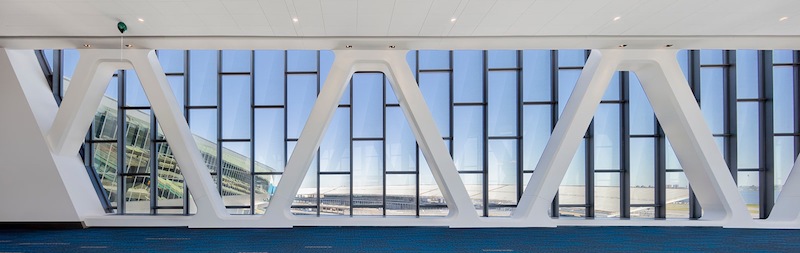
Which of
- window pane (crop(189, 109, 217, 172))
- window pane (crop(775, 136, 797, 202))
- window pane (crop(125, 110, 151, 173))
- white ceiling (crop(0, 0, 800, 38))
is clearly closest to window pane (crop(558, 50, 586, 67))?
white ceiling (crop(0, 0, 800, 38))

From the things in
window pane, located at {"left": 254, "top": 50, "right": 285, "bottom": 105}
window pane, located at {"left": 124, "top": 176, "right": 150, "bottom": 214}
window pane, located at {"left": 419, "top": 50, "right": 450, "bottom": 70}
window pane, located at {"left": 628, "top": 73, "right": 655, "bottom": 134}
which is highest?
window pane, located at {"left": 419, "top": 50, "right": 450, "bottom": 70}

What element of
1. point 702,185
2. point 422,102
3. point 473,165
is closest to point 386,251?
point 422,102

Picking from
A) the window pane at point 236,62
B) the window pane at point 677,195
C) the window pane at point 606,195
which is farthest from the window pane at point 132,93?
the window pane at point 677,195

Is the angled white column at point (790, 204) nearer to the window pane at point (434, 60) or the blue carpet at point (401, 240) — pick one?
the blue carpet at point (401, 240)

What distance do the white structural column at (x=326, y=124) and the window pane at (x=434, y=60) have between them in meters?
2.08

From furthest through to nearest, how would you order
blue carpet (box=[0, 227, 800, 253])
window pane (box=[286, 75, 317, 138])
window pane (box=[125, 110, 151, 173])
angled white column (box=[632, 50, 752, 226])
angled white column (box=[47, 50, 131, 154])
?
window pane (box=[286, 75, 317, 138]) → window pane (box=[125, 110, 151, 173]) → angled white column (box=[632, 50, 752, 226]) → angled white column (box=[47, 50, 131, 154]) → blue carpet (box=[0, 227, 800, 253])

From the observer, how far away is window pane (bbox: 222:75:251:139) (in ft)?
30.6

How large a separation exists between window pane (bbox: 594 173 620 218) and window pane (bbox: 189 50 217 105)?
8674mm

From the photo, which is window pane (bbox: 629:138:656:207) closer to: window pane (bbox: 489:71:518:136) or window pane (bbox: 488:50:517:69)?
window pane (bbox: 489:71:518:136)

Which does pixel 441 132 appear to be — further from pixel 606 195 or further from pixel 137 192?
pixel 137 192

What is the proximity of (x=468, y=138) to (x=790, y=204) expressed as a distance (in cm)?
571

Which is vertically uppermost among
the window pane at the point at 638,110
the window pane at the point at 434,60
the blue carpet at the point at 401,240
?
the window pane at the point at 434,60

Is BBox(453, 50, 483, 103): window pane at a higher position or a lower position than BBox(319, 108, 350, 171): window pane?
higher

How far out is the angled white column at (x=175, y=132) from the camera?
7.24 m
